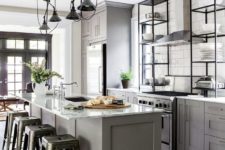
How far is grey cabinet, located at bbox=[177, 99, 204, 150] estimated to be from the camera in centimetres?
378

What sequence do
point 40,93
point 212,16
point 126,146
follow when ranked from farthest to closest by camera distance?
point 40,93, point 212,16, point 126,146

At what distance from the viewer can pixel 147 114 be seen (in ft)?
9.58

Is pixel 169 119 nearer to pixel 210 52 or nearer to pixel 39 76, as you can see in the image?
pixel 210 52

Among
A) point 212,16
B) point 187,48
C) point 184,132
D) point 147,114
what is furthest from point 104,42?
point 147,114

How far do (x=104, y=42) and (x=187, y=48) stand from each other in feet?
6.62

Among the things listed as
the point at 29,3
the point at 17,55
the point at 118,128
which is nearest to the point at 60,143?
the point at 118,128

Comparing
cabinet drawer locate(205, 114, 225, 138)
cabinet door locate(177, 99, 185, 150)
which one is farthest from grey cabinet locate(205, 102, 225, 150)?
cabinet door locate(177, 99, 185, 150)

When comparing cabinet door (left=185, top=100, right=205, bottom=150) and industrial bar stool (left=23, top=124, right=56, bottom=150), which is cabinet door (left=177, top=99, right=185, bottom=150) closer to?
cabinet door (left=185, top=100, right=205, bottom=150)

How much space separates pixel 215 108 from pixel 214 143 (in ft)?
1.41

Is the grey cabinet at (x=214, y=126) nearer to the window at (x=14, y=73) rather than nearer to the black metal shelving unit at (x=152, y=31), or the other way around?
the black metal shelving unit at (x=152, y=31)

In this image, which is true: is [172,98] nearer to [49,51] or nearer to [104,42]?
[104,42]

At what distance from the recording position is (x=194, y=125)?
3885 millimetres

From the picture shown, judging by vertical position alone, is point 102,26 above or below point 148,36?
above

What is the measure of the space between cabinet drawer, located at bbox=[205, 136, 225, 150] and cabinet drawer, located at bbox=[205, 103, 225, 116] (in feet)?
1.04
